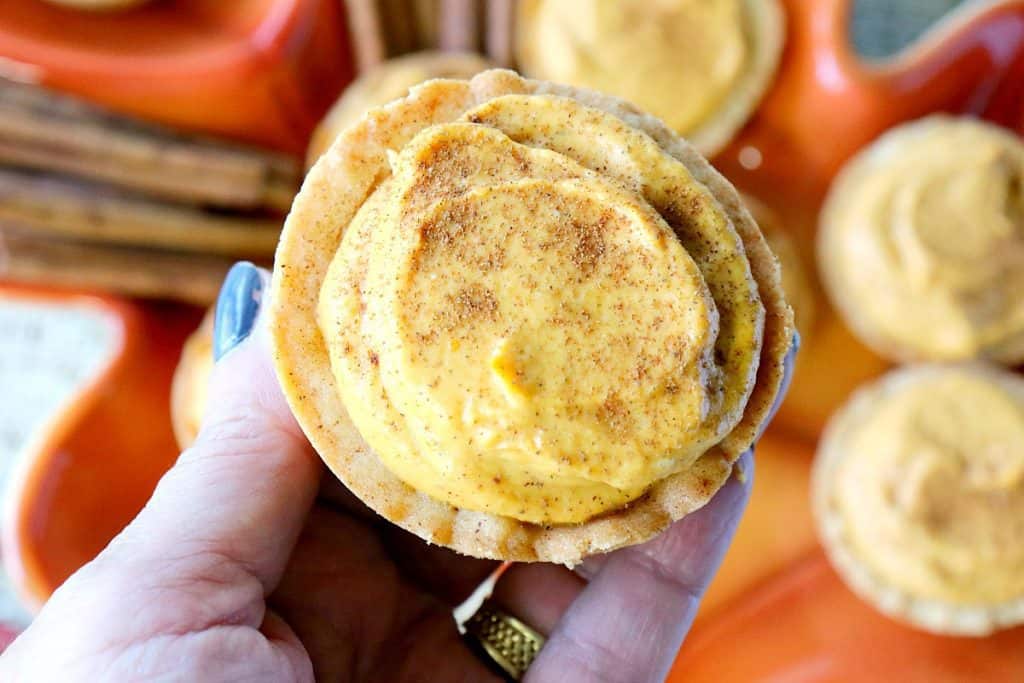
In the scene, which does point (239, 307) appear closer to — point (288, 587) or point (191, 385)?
point (288, 587)

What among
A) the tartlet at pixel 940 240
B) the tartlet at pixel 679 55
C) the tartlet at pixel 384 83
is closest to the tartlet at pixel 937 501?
the tartlet at pixel 940 240

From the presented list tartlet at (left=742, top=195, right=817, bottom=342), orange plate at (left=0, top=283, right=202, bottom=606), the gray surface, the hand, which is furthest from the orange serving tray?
the hand

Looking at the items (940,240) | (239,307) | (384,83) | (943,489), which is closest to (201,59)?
(384,83)

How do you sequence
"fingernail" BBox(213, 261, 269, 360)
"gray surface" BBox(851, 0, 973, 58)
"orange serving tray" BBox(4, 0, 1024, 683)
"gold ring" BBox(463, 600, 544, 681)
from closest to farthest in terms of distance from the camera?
1. "fingernail" BBox(213, 261, 269, 360)
2. "gold ring" BBox(463, 600, 544, 681)
3. "orange serving tray" BBox(4, 0, 1024, 683)
4. "gray surface" BBox(851, 0, 973, 58)

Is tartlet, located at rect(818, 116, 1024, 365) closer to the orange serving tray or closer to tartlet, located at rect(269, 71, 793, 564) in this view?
the orange serving tray

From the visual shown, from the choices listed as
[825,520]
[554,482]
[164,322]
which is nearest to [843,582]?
[825,520]
